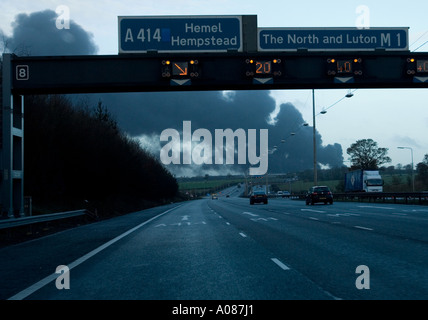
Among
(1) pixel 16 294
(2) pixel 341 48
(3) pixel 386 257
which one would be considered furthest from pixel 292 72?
(1) pixel 16 294

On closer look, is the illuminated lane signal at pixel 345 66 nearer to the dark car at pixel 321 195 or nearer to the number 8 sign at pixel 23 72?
the number 8 sign at pixel 23 72

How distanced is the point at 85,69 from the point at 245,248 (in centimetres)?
1049

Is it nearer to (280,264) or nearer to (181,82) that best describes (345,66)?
(181,82)

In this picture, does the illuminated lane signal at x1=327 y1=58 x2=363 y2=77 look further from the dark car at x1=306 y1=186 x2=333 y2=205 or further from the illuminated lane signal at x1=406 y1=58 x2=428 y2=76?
the dark car at x1=306 y1=186 x2=333 y2=205

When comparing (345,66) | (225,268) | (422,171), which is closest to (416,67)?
(345,66)

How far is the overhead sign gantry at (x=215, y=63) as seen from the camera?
19484 millimetres

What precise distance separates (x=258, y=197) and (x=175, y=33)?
142 feet

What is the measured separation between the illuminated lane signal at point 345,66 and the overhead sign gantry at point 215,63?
0.13 ft

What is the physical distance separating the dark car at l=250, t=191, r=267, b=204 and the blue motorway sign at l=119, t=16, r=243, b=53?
42.4 meters

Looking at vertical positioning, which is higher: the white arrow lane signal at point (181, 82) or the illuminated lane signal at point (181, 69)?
the illuminated lane signal at point (181, 69)

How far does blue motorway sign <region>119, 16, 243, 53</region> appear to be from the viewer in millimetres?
19391

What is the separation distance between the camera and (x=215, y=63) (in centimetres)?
1981

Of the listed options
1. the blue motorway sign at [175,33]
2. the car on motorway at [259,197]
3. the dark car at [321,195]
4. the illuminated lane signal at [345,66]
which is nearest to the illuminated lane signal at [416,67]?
the illuminated lane signal at [345,66]
